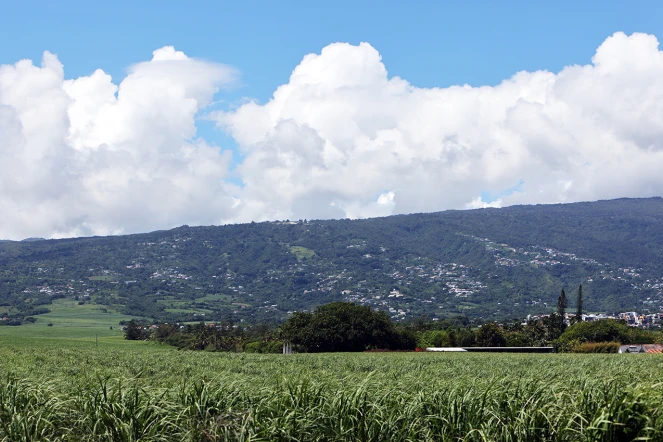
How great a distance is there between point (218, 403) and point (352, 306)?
71.2m

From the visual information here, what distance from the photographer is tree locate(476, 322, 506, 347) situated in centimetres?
8369

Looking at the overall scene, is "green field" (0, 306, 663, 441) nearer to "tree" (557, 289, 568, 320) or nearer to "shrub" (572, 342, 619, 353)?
"shrub" (572, 342, 619, 353)

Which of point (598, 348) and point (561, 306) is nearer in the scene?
point (598, 348)

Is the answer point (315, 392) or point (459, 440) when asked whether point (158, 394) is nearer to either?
point (315, 392)

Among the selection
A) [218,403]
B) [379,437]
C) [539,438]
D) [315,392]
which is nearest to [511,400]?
[539,438]

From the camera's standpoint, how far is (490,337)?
84.8 m

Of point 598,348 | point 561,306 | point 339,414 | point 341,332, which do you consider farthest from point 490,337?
point 339,414

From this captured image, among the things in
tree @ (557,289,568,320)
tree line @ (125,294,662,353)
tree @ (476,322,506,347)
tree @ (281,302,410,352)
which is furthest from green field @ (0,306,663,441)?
tree @ (557,289,568,320)

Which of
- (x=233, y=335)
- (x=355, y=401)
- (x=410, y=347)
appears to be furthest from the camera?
(x=233, y=335)

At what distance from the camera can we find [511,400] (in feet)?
28.9

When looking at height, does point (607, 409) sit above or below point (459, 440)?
above

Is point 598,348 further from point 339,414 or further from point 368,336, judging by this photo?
point 339,414

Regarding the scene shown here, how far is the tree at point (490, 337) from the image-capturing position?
275ft

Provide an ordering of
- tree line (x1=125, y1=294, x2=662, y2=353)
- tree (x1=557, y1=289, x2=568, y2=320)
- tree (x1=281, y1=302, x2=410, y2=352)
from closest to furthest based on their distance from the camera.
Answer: tree (x1=281, y1=302, x2=410, y2=352) < tree line (x1=125, y1=294, x2=662, y2=353) < tree (x1=557, y1=289, x2=568, y2=320)
